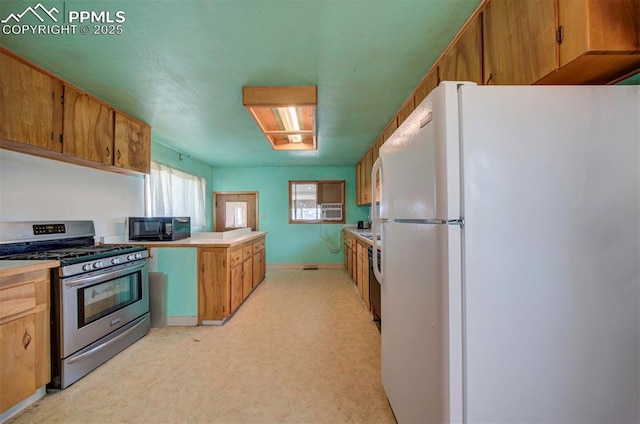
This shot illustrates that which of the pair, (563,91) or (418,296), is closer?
(563,91)

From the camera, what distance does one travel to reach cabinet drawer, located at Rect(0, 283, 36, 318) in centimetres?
143

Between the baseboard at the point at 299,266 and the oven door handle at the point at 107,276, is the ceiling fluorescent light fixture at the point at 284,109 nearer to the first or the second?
the oven door handle at the point at 107,276

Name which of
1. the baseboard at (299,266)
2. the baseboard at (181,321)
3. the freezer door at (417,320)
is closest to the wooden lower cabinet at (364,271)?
the freezer door at (417,320)

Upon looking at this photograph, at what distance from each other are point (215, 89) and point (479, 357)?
254 centimetres

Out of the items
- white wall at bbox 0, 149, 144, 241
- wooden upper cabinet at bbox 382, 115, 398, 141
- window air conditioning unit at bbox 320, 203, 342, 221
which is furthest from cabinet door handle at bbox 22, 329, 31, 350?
window air conditioning unit at bbox 320, 203, 342, 221

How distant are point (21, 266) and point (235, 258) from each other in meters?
1.74

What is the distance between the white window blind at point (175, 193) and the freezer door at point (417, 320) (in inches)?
139

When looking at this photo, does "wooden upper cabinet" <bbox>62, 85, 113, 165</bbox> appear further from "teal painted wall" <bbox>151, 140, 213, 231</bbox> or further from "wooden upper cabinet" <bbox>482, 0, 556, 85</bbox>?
"wooden upper cabinet" <bbox>482, 0, 556, 85</bbox>

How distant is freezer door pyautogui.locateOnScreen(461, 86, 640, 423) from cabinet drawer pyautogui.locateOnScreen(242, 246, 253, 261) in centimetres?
300

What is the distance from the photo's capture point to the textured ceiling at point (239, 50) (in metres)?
1.36

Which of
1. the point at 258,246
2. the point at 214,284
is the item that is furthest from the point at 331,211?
the point at 214,284

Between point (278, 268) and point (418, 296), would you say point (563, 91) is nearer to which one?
point (418, 296)

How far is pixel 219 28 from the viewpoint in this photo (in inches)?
58.5

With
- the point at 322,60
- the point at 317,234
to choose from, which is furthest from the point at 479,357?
the point at 317,234
